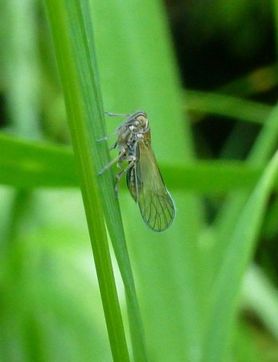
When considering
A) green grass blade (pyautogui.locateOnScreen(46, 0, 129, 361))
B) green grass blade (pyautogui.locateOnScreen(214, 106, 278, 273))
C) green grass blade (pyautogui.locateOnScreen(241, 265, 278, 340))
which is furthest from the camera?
green grass blade (pyautogui.locateOnScreen(241, 265, 278, 340))

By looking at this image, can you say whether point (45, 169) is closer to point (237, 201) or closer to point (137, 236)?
point (137, 236)

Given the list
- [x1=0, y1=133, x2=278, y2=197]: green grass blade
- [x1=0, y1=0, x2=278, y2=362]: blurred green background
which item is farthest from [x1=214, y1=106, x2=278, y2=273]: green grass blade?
[x1=0, y1=133, x2=278, y2=197]: green grass blade

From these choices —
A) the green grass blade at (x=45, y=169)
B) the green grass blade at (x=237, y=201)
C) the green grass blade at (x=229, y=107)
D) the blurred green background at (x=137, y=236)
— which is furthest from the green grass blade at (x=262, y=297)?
the green grass blade at (x=45, y=169)

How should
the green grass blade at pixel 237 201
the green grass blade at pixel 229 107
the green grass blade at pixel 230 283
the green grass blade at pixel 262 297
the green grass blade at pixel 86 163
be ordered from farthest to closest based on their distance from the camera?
the green grass blade at pixel 229 107 → the green grass blade at pixel 262 297 → the green grass blade at pixel 237 201 → the green grass blade at pixel 230 283 → the green grass blade at pixel 86 163

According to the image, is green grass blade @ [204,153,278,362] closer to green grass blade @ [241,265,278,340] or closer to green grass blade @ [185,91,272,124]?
green grass blade @ [241,265,278,340]

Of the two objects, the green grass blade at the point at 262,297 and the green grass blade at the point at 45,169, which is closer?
the green grass blade at the point at 45,169

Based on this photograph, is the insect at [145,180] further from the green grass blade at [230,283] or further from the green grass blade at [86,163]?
the green grass blade at [86,163]

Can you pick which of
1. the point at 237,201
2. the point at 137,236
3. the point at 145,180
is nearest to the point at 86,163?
the point at 145,180
